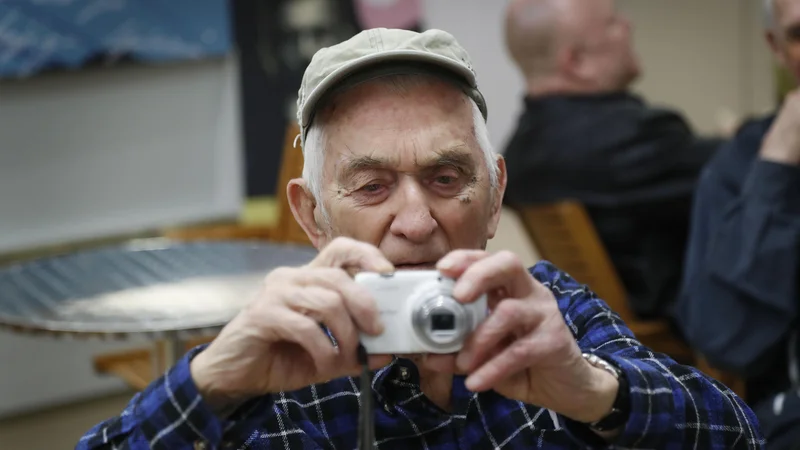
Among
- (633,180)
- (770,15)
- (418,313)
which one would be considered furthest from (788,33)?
(418,313)

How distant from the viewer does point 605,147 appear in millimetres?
3412

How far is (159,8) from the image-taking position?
4.15m

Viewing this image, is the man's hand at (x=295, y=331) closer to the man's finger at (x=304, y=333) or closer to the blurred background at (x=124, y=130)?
the man's finger at (x=304, y=333)

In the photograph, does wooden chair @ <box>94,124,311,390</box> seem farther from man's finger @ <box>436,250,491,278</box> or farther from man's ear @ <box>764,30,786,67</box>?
man's finger @ <box>436,250,491,278</box>

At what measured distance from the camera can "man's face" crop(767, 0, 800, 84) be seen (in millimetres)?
2518

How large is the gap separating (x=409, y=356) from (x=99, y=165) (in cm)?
321

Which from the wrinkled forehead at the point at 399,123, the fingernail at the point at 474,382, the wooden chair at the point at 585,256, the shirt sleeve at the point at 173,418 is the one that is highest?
the wrinkled forehead at the point at 399,123

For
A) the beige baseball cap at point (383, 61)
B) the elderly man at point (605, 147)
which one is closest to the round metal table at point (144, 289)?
the beige baseball cap at point (383, 61)

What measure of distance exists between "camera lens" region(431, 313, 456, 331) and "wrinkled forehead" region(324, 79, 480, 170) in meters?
0.31

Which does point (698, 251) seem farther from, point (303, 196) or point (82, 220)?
point (82, 220)

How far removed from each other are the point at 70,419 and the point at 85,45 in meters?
1.44

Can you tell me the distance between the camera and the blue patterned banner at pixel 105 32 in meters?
3.84

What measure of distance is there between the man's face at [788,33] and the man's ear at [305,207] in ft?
5.20

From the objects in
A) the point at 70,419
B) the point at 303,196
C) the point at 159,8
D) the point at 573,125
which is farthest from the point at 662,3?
the point at 303,196
